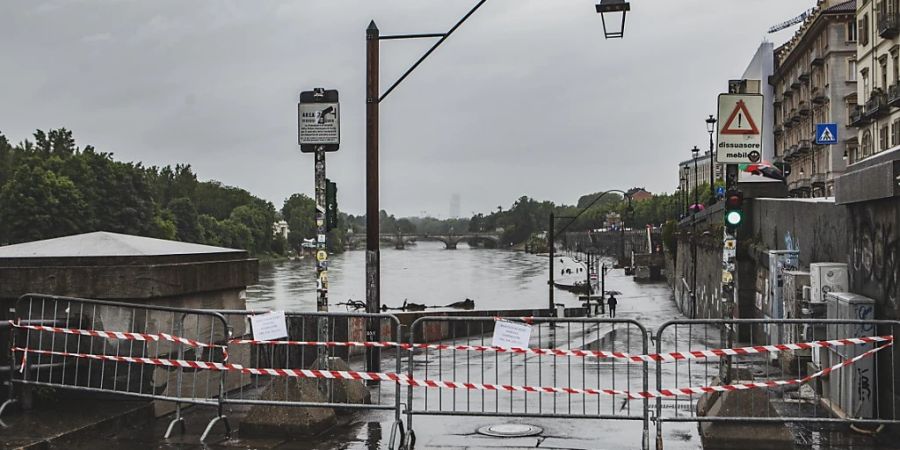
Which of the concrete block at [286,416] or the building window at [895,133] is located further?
the building window at [895,133]

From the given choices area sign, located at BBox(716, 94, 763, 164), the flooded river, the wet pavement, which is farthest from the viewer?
the flooded river

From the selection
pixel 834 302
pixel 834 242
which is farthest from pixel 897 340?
pixel 834 242

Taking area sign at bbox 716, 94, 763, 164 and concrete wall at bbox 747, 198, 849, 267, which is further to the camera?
concrete wall at bbox 747, 198, 849, 267

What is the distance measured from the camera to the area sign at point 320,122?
35.5 ft

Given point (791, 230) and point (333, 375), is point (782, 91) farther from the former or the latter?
point (333, 375)

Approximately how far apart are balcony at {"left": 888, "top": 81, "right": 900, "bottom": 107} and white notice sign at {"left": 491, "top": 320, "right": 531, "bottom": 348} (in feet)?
146

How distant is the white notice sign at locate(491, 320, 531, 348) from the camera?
8.80 m

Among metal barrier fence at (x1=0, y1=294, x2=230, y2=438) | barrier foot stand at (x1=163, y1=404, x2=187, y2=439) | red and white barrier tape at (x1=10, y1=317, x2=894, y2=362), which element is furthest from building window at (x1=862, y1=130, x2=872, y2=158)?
barrier foot stand at (x1=163, y1=404, x2=187, y2=439)

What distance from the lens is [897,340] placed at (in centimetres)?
836

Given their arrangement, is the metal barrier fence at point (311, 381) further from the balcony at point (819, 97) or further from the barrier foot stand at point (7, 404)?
the balcony at point (819, 97)

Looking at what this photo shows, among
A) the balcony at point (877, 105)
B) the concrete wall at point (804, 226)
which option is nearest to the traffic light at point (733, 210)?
the concrete wall at point (804, 226)

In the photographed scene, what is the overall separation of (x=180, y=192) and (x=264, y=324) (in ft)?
530

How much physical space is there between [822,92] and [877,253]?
211ft

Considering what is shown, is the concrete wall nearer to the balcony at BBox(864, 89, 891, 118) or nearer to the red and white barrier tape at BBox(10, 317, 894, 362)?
the red and white barrier tape at BBox(10, 317, 894, 362)
